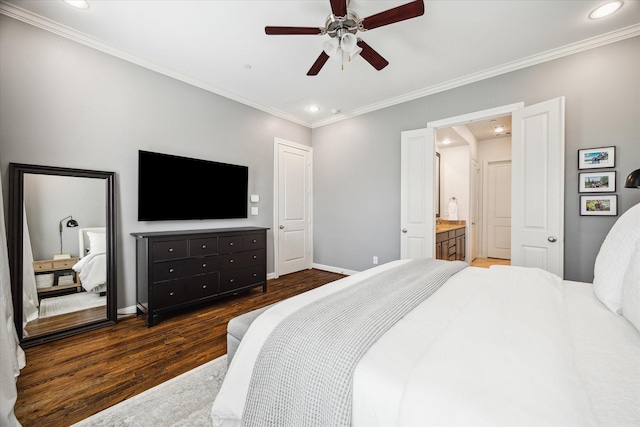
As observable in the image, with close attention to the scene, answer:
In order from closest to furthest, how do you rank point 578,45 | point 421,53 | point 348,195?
point 578,45 → point 421,53 → point 348,195

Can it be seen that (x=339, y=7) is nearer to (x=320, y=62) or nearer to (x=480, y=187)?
(x=320, y=62)

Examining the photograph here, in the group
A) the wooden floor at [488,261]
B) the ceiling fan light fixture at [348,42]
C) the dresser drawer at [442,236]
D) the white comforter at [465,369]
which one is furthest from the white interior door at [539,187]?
the wooden floor at [488,261]

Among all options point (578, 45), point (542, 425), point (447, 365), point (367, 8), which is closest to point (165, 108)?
point (367, 8)

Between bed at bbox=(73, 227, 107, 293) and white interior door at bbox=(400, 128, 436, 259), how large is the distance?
3.54 m

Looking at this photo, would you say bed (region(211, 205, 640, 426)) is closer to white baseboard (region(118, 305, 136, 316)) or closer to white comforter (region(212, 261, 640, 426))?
white comforter (region(212, 261, 640, 426))

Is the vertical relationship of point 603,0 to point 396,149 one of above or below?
above

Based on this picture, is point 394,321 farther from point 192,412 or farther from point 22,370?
point 22,370

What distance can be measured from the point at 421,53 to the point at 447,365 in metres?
3.02

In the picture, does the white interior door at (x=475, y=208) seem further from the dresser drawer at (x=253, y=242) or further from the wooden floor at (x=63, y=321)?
the wooden floor at (x=63, y=321)

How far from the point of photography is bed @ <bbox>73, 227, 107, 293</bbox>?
8.27 ft

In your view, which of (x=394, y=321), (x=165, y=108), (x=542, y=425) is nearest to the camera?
(x=542, y=425)

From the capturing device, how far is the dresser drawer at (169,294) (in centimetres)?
262

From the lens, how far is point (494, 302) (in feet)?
4.33

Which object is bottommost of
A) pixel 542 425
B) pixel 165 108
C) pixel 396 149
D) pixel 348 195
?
pixel 542 425
